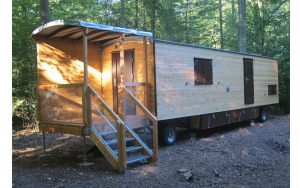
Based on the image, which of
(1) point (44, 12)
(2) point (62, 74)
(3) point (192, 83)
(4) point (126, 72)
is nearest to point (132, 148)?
(4) point (126, 72)

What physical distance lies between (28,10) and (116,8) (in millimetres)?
8450

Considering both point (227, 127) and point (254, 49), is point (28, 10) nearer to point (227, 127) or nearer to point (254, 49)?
point (227, 127)

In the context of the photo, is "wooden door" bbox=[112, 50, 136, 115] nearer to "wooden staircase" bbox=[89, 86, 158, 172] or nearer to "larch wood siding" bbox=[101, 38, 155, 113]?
"larch wood siding" bbox=[101, 38, 155, 113]

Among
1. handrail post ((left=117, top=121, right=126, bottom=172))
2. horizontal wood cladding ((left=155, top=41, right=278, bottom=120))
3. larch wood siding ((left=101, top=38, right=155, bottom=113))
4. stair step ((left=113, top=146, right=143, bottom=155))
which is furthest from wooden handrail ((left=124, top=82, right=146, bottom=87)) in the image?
handrail post ((left=117, top=121, right=126, bottom=172))

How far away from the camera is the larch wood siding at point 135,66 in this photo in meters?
8.89

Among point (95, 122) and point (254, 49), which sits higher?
point (254, 49)

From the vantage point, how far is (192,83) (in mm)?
10359

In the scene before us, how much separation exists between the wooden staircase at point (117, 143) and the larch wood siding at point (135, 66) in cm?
160

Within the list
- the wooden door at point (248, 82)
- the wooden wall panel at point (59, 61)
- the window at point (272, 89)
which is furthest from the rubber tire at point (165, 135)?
the window at point (272, 89)

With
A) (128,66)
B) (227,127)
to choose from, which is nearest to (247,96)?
(227,127)

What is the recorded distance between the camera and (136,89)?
897cm

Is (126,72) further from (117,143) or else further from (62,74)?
(117,143)

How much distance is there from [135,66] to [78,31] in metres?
1.98

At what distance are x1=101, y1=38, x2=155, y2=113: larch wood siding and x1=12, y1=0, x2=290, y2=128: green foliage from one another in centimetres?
414
